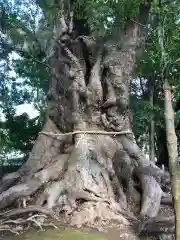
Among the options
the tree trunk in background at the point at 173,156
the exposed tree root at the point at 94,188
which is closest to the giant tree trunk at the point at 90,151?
the exposed tree root at the point at 94,188

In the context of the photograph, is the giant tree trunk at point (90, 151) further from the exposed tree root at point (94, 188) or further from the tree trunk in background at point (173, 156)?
the tree trunk in background at point (173, 156)

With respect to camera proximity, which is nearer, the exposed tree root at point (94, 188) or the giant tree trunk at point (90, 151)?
the exposed tree root at point (94, 188)

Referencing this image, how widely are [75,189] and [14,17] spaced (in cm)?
674

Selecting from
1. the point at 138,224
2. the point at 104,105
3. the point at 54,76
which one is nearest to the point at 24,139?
the point at 54,76

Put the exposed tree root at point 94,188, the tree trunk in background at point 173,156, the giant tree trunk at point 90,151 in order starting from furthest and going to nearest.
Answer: the giant tree trunk at point 90,151 → the exposed tree root at point 94,188 → the tree trunk in background at point 173,156

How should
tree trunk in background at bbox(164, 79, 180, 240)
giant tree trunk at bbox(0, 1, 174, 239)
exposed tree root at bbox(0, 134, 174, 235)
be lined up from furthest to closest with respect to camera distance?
giant tree trunk at bbox(0, 1, 174, 239) < exposed tree root at bbox(0, 134, 174, 235) < tree trunk in background at bbox(164, 79, 180, 240)

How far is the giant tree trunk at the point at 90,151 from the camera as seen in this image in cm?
565

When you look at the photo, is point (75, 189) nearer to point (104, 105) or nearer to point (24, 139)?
point (104, 105)

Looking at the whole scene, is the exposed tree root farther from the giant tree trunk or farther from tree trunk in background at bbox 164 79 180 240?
tree trunk in background at bbox 164 79 180 240

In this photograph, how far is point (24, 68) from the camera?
1416cm

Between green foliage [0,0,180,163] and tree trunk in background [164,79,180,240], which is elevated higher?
green foliage [0,0,180,163]

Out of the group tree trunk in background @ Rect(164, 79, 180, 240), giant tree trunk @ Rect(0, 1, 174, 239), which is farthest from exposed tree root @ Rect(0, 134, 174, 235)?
tree trunk in background @ Rect(164, 79, 180, 240)

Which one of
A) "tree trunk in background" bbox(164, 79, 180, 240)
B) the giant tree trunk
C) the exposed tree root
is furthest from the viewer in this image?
the giant tree trunk

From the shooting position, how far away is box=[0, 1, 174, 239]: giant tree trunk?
5648 mm
